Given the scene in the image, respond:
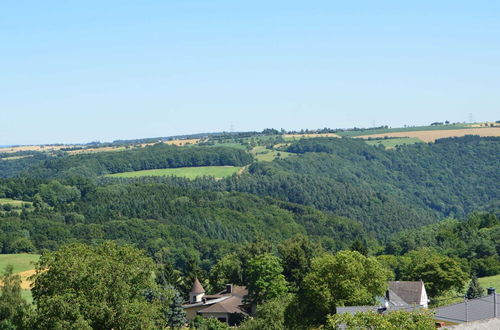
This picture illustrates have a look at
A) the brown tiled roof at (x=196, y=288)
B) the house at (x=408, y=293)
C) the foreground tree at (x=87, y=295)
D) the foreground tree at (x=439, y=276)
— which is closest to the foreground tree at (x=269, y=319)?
the house at (x=408, y=293)

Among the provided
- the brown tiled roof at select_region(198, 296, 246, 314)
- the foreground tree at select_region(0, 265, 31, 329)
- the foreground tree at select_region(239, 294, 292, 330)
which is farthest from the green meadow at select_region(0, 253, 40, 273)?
the foreground tree at select_region(239, 294, 292, 330)

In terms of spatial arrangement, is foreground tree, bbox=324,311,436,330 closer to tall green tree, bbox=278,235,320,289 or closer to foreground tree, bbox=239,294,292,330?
foreground tree, bbox=239,294,292,330

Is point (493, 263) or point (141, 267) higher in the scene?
point (141, 267)

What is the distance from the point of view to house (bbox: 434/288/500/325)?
4891cm

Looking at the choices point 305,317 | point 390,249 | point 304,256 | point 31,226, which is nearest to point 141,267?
point 305,317

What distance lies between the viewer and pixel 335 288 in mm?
66062

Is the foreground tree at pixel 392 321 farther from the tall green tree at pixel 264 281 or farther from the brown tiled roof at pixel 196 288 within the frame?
the brown tiled roof at pixel 196 288

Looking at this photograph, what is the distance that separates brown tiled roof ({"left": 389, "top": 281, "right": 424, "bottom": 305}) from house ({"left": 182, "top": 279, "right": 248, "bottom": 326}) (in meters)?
18.2

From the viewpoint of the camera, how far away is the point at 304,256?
95438 millimetres

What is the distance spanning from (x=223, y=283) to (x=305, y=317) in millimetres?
41199

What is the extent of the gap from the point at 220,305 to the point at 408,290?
898 inches

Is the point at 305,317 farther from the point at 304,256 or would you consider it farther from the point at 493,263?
the point at 493,263

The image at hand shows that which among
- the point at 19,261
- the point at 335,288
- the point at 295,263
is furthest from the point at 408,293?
the point at 19,261

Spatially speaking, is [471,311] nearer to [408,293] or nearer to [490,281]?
[408,293]
